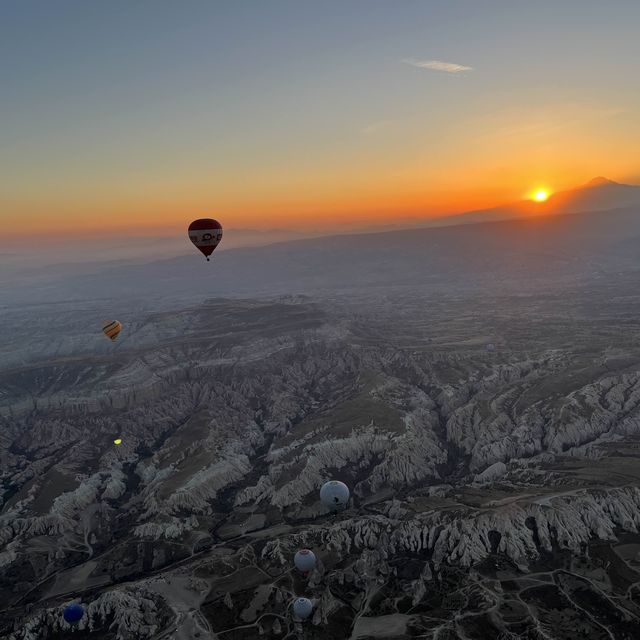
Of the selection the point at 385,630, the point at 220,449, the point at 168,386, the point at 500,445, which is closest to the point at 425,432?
the point at 500,445

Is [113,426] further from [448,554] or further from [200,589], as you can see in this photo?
[448,554]

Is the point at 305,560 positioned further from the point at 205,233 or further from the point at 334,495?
the point at 205,233

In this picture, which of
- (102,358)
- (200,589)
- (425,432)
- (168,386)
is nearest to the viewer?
(200,589)

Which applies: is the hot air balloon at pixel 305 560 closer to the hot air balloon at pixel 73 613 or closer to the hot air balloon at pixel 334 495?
the hot air balloon at pixel 334 495

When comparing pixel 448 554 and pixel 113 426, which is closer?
pixel 448 554

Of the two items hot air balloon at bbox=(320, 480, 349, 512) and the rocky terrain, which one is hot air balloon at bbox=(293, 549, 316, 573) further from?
hot air balloon at bbox=(320, 480, 349, 512)

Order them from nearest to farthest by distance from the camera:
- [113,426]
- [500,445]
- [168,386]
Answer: [500,445]
[113,426]
[168,386]

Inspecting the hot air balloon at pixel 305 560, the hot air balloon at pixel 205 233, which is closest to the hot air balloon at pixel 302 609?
the hot air balloon at pixel 305 560

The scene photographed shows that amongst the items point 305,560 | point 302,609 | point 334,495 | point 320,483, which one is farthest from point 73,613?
point 320,483

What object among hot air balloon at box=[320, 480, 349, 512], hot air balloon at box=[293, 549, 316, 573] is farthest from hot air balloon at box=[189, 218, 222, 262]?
hot air balloon at box=[293, 549, 316, 573]
